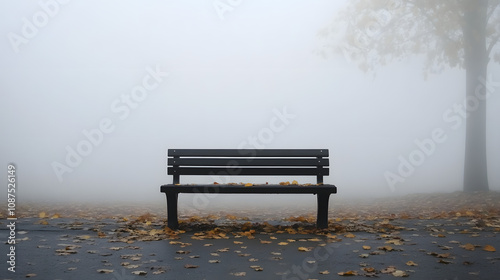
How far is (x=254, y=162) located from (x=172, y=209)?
135 centimetres

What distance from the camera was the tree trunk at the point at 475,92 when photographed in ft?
42.3

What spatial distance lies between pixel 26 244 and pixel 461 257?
4780mm

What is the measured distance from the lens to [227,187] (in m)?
5.96

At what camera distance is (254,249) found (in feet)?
16.2

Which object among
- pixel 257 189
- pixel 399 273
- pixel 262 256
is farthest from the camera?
pixel 257 189

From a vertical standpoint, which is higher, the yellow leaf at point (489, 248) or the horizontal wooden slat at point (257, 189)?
the horizontal wooden slat at point (257, 189)

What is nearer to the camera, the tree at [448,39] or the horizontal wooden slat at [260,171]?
the horizontal wooden slat at [260,171]

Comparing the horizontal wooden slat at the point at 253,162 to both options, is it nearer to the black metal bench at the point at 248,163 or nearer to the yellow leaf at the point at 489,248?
the black metal bench at the point at 248,163

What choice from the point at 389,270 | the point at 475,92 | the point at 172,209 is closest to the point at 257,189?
the point at 172,209

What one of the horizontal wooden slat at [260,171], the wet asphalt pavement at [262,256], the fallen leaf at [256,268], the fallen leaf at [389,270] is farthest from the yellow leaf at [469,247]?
the fallen leaf at [256,268]

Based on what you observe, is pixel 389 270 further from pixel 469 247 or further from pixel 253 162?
pixel 253 162

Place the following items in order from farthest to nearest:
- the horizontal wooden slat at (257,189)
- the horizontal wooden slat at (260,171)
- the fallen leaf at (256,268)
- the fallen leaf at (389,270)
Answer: the horizontal wooden slat at (260,171)
the horizontal wooden slat at (257,189)
the fallen leaf at (256,268)
the fallen leaf at (389,270)

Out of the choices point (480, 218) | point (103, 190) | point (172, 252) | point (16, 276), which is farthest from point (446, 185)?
point (16, 276)

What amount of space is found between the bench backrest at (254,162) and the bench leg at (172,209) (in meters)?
0.40
